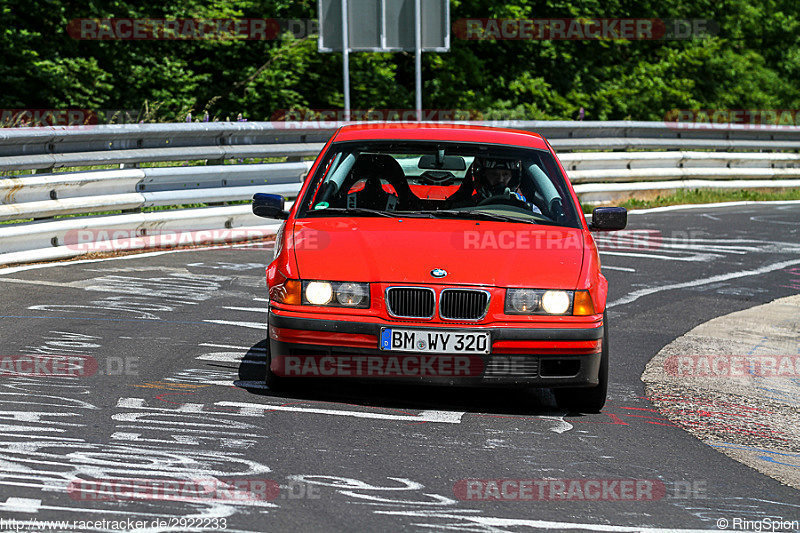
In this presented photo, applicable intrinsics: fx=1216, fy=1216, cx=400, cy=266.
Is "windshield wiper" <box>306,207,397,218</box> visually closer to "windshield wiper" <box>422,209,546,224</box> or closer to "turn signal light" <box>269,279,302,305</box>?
"windshield wiper" <box>422,209,546,224</box>

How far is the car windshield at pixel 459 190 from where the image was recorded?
719 cm

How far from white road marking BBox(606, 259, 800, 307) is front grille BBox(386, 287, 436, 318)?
4.26m

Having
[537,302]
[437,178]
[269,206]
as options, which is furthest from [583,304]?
[437,178]

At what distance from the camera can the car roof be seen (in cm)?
774

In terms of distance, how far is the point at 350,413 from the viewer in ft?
20.1

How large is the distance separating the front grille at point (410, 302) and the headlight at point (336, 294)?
0.42ft

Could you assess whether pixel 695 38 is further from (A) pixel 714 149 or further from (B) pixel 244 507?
(B) pixel 244 507

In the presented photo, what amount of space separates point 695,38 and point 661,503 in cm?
3768

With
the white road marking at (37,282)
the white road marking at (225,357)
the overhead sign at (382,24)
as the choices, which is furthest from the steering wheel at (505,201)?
the overhead sign at (382,24)

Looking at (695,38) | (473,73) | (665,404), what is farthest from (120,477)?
(695,38)
